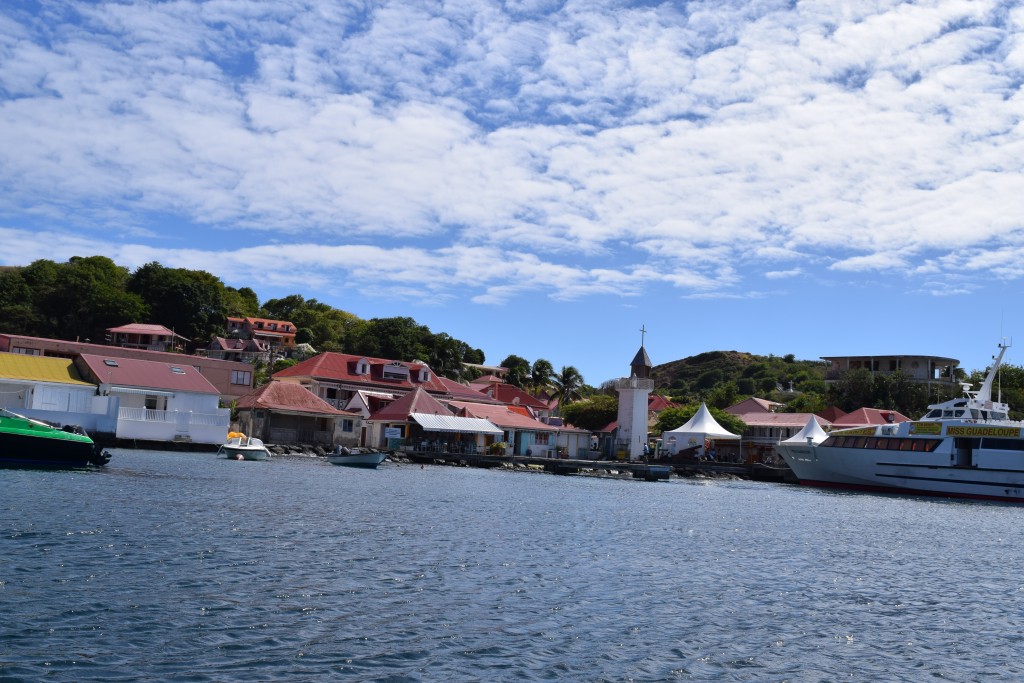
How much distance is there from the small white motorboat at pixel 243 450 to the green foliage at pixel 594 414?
43.9 meters

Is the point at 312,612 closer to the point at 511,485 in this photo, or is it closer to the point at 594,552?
the point at 594,552

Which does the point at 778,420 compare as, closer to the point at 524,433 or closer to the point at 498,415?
the point at 524,433

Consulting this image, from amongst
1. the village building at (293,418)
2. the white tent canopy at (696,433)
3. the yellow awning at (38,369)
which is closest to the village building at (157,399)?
the yellow awning at (38,369)

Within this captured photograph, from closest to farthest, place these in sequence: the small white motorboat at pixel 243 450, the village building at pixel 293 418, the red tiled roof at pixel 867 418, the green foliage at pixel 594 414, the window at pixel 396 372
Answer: the small white motorboat at pixel 243 450 < the village building at pixel 293 418 < the red tiled roof at pixel 867 418 < the window at pixel 396 372 < the green foliage at pixel 594 414

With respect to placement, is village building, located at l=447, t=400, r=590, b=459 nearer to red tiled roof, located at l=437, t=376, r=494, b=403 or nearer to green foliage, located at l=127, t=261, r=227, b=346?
red tiled roof, located at l=437, t=376, r=494, b=403

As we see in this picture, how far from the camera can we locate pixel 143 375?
56062 mm

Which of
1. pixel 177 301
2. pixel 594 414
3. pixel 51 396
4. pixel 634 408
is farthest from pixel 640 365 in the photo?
pixel 177 301

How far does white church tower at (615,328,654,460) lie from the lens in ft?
257

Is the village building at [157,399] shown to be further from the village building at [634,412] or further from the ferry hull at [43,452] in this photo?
the village building at [634,412]

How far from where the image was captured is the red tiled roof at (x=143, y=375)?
2148 inches

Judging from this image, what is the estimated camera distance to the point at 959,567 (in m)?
23.2

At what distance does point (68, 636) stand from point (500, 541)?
499 inches

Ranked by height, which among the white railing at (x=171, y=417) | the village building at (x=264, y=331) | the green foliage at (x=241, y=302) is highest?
the green foliage at (x=241, y=302)

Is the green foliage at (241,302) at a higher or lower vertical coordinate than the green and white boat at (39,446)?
higher
